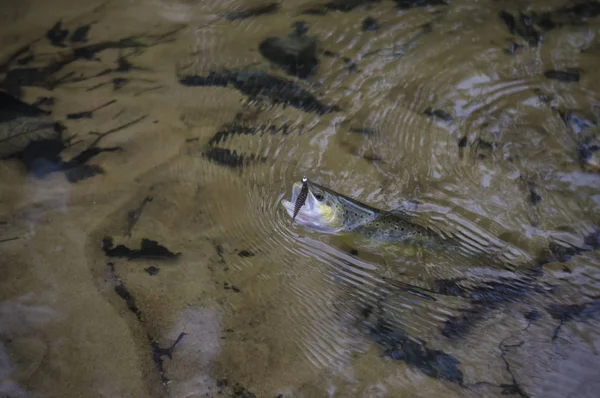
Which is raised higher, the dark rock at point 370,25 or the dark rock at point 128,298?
the dark rock at point 370,25

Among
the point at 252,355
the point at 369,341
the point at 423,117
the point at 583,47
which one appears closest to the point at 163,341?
the point at 252,355

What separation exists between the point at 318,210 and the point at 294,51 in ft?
4.01

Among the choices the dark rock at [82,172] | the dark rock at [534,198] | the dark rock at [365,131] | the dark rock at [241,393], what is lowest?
the dark rock at [241,393]

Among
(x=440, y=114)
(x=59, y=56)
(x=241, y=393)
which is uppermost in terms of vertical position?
(x=59, y=56)

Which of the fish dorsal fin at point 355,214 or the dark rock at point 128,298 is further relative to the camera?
the fish dorsal fin at point 355,214

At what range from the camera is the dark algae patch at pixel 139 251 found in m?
2.63

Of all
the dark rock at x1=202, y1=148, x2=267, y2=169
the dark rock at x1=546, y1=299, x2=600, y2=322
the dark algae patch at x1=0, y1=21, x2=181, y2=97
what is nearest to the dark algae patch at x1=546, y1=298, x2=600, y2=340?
the dark rock at x1=546, y1=299, x2=600, y2=322

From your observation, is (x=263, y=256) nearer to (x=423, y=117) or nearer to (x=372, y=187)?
(x=372, y=187)

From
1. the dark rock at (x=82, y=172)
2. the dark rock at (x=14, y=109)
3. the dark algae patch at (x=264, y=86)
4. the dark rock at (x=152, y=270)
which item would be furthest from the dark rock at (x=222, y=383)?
the dark rock at (x=14, y=109)

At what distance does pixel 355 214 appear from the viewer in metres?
3.17

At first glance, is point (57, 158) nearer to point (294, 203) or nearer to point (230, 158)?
point (230, 158)

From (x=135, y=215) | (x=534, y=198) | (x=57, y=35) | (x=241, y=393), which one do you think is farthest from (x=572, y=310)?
(x=57, y=35)

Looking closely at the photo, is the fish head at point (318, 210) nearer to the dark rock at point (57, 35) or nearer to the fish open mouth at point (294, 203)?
the fish open mouth at point (294, 203)

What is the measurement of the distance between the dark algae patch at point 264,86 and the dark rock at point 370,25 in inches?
25.6
